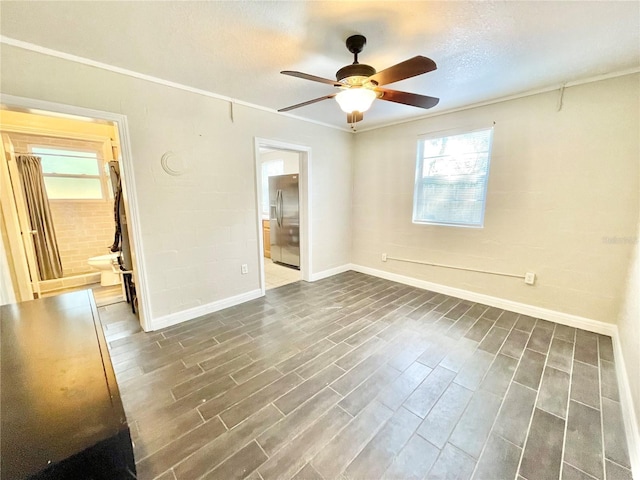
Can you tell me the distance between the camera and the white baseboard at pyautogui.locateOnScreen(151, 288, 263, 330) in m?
2.71

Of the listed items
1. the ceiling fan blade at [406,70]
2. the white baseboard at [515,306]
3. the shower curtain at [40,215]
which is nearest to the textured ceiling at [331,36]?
the ceiling fan blade at [406,70]

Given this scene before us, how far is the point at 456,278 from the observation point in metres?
3.52

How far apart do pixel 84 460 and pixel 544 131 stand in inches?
155

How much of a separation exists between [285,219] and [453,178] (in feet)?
9.45

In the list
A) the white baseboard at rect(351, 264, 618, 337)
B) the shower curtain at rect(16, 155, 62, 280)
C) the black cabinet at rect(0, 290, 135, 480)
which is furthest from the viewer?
the shower curtain at rect(16, 155, 62, 280)

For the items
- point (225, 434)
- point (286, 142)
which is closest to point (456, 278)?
point (286, 142)

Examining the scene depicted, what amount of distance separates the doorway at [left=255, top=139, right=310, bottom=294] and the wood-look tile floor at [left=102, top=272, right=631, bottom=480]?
1.43m

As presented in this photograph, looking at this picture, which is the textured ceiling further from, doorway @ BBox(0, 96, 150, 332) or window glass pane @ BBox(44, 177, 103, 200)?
window glass pane @ BBox(44, 177, 103, 200)

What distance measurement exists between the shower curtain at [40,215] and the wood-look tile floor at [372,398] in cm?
265

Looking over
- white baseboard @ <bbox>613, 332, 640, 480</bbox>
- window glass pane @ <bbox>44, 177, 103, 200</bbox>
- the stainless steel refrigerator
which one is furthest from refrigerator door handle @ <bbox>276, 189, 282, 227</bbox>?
white baseboard @ <bbox>613, 332, 640, 480</bbox>

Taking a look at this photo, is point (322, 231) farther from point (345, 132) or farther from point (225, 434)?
point (225, 434)

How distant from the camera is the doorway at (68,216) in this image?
2816 millimetres

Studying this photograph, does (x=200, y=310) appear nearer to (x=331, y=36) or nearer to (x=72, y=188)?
(x=331, y=36)

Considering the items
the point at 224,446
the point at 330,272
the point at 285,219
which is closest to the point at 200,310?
the point at 224,446
